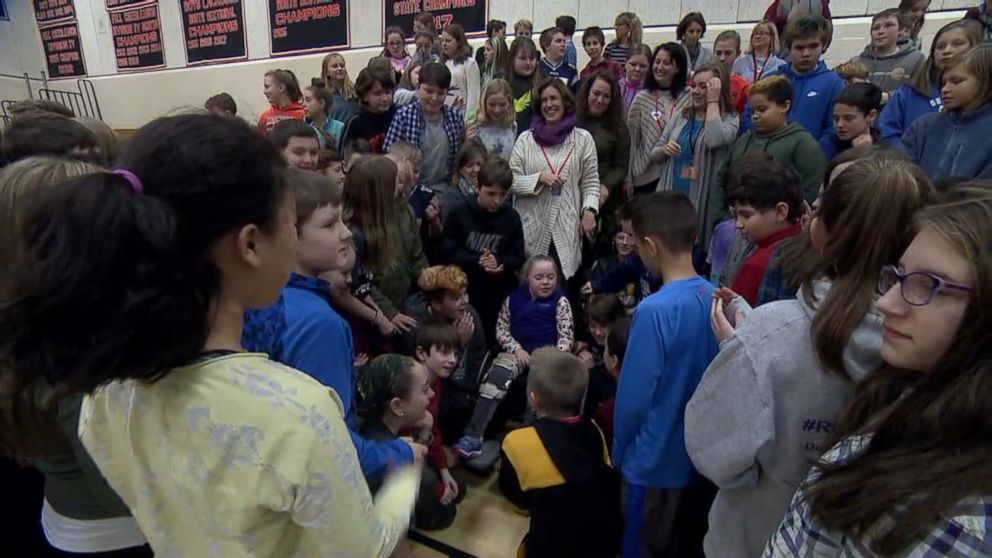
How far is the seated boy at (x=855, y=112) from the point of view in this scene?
2910 millimetres

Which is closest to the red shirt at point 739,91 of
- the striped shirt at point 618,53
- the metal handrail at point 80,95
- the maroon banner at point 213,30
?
the striped shirt at point 618,53

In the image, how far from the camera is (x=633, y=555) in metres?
1.91

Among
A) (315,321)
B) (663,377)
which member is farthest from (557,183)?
(315,321)

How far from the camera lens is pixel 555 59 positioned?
5086 mm

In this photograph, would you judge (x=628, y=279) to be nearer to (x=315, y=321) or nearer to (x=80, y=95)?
(x=315, y=321)

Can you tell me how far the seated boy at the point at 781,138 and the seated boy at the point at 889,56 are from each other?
1503 millimetres

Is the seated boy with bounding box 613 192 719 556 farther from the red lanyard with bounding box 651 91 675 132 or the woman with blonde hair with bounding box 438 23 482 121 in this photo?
the woman with blonde hair with bounding box 438 23 482 121

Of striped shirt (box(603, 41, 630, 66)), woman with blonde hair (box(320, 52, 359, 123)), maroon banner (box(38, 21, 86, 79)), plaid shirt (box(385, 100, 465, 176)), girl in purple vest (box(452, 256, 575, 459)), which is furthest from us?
maroon banner (box(38, 21, 86, 79))

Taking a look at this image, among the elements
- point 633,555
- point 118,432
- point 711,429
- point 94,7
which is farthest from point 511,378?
point 94,7

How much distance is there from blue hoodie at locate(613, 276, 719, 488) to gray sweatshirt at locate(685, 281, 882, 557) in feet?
1.20

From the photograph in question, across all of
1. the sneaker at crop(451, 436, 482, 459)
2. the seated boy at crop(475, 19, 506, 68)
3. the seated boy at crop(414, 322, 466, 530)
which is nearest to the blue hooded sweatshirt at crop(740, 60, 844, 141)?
the seated boy at crop(414, 322, 466, 530)

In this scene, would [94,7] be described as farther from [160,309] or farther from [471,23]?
[160,309]

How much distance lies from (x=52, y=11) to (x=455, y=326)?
48.7 ft

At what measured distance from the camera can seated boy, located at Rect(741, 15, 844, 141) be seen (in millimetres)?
3391
